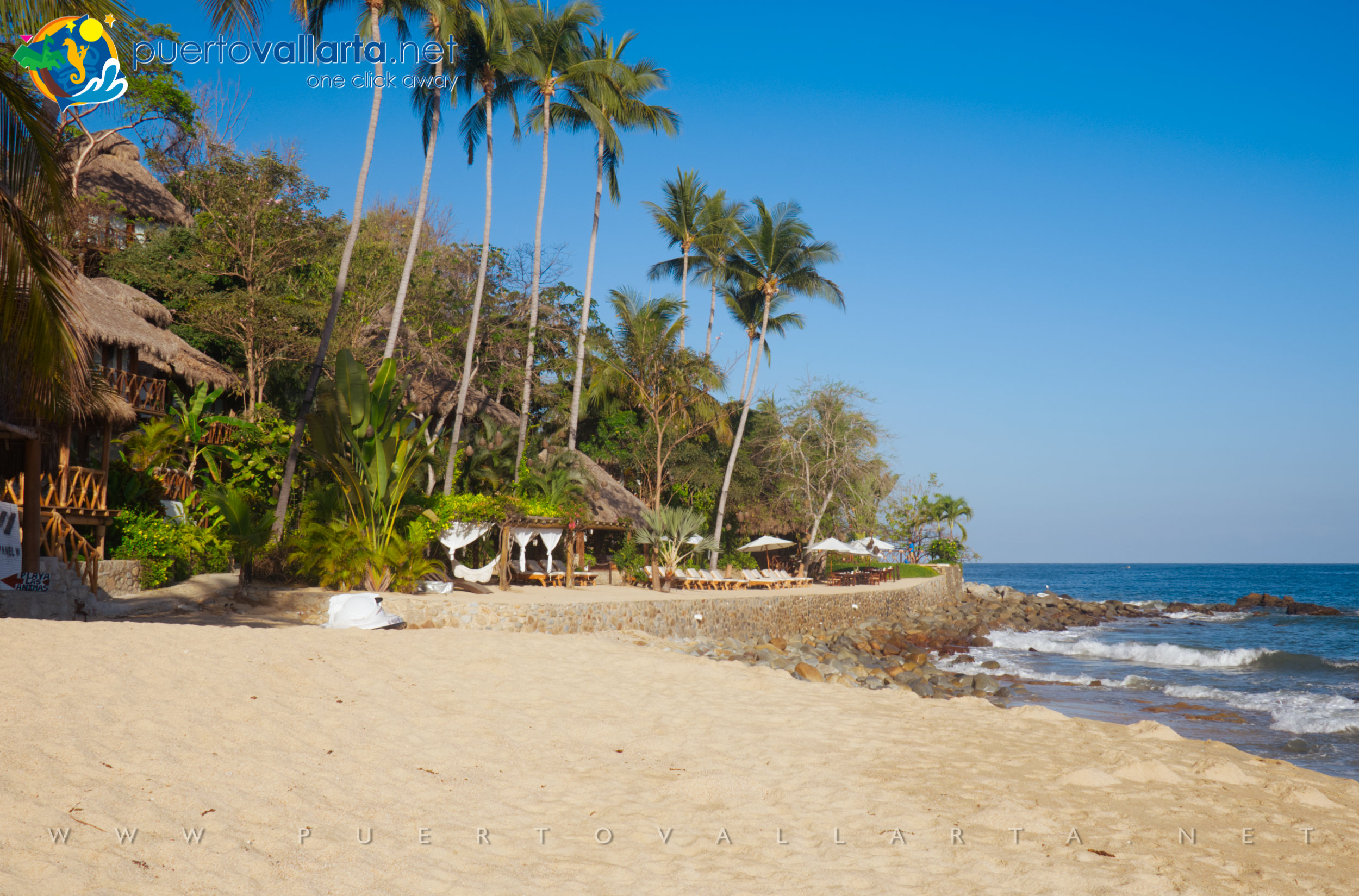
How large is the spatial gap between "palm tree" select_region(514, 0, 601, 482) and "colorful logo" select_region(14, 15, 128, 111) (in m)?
10.8

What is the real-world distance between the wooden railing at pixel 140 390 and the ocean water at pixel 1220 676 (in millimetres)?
17751

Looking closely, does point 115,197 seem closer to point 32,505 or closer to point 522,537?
point 32,505

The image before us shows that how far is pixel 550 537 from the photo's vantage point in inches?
687

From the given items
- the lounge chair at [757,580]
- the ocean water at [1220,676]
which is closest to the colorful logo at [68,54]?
the ocean water at [1220,676]

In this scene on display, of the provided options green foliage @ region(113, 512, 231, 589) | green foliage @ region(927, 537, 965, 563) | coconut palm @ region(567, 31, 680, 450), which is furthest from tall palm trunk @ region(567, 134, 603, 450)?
green foliage @ region(927, 537, 965, 563)

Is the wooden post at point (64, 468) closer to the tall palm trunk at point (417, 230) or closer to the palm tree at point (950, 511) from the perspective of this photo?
the tall palm trunk at point (417, 230)

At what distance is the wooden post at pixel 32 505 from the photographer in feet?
34.3

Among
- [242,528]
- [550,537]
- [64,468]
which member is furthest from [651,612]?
[64,468]

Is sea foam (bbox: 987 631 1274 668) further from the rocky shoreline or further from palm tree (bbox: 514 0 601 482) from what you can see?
palm tree (bbox: 514 0 601 482)

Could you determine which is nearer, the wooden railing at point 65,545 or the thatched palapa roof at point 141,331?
the wooden railing at point 65,545

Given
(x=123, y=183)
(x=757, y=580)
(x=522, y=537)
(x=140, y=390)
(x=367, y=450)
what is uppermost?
(x=123, y=183)

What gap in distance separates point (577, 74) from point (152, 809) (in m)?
20.7

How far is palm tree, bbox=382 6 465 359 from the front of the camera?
53.8ft

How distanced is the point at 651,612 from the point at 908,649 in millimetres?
6680
